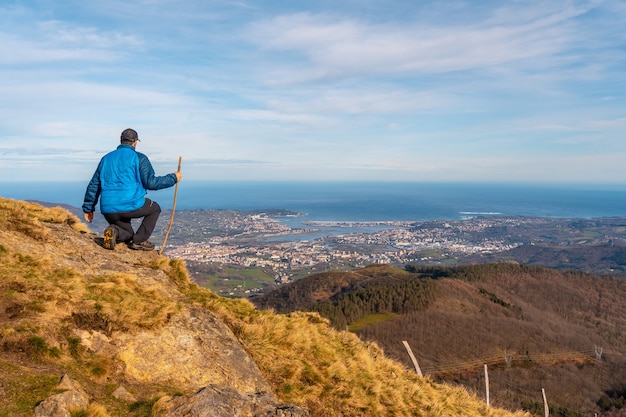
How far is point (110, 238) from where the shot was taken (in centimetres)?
1067

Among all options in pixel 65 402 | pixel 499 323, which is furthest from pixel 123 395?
pixel 499 323

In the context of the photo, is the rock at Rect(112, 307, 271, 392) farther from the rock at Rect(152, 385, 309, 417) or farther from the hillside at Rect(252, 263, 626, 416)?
the hillside at Rect(252, 263, 626, 416)

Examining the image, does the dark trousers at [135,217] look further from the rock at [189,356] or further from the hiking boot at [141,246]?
the rock at [189,356]

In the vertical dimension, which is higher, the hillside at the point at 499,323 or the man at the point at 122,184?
the man at the point at 122,184

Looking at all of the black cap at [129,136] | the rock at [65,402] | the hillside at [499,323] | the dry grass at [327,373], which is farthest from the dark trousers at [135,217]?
the hillside at [499,323]

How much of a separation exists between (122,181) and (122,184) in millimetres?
83

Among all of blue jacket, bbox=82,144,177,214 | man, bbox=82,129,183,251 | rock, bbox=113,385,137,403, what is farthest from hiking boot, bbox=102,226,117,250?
rock, bbox=113,385,137,403

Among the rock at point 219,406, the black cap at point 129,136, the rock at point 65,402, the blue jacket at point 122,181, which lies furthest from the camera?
the black cap at point 129,136

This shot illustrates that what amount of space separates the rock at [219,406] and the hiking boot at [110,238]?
6271mm

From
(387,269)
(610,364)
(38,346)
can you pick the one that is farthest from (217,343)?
(387,269)

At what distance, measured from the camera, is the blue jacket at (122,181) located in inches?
388

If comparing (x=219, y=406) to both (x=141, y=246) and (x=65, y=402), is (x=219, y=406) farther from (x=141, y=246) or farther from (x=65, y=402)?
(x=141, y=246)

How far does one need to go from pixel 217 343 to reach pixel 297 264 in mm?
141717

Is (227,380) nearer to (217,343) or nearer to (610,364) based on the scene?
(217,343)
